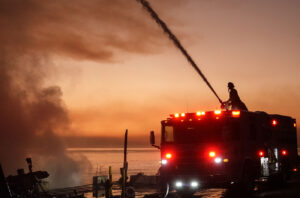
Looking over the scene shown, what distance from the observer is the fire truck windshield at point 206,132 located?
47.4 ft

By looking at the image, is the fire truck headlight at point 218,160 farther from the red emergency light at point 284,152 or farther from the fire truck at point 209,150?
the red emergency light at point 284,152

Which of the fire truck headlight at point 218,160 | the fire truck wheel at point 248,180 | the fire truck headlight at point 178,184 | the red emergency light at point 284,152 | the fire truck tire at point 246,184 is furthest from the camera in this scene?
the red emergency light at point 284,152

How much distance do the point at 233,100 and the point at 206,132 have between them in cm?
294

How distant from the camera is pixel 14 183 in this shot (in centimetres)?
1421

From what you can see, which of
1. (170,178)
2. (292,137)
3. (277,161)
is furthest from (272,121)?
(170,178)

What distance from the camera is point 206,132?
14516 millimetres

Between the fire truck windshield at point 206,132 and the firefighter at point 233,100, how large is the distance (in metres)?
2.20

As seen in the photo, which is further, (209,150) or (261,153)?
(261,153)

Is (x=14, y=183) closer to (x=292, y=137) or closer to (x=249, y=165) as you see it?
(x=249, y=165)

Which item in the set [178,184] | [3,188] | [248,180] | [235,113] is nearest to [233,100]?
[235,113]

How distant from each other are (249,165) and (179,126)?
311cm

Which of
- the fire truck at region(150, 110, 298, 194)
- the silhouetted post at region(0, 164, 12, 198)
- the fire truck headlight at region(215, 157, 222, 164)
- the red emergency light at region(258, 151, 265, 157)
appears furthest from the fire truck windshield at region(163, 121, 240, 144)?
the silhouetted post at region(0, 164, 12, 198)

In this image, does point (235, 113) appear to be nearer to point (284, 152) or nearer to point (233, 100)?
point (233, 100)

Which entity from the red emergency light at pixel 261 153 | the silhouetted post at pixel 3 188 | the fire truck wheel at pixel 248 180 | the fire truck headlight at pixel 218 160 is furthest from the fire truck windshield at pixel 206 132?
the silhouetted post at pixel 3 188
